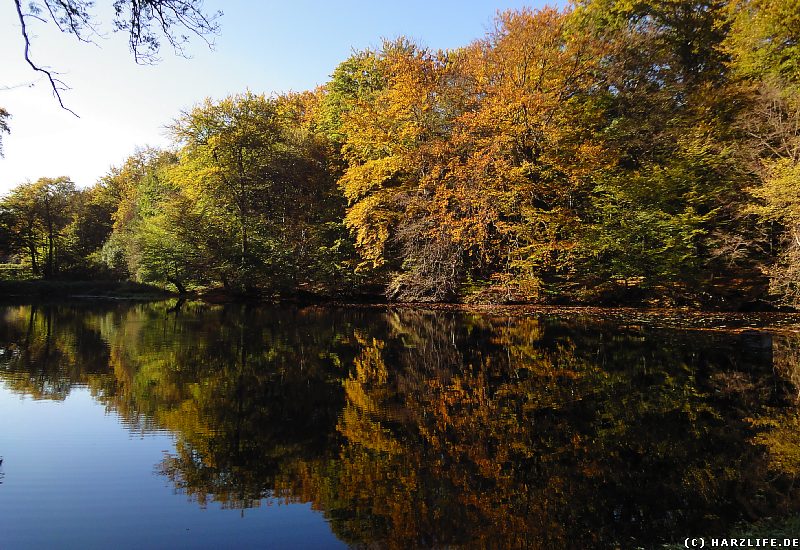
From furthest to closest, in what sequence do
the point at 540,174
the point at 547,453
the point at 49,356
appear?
the point at 540,174 < the point at 49,356 < the point at 547,453

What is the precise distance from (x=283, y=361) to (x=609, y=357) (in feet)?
24.2

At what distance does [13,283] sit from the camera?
1346 inches

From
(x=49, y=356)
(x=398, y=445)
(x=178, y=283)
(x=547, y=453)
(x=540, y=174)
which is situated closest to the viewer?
(x=547, y=453)

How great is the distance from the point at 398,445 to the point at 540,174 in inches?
727

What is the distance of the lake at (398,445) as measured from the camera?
171 inches

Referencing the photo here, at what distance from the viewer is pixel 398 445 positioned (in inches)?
239

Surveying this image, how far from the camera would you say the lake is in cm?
433

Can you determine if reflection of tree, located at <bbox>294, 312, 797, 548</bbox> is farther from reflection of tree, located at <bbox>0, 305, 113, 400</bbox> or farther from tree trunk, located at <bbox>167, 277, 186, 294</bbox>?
tree trunk, located at <bbox>167, 277, 186, 294</bbox>

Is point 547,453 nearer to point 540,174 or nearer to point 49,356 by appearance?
point 49,356

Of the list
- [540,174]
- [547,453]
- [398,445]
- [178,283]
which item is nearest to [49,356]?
[398,445]

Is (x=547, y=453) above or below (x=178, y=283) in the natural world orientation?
below

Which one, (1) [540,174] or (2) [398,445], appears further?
(1) [540,174]

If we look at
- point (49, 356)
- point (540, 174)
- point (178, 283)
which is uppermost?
point (540, 174)

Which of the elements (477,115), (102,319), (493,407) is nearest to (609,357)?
(493,407)
